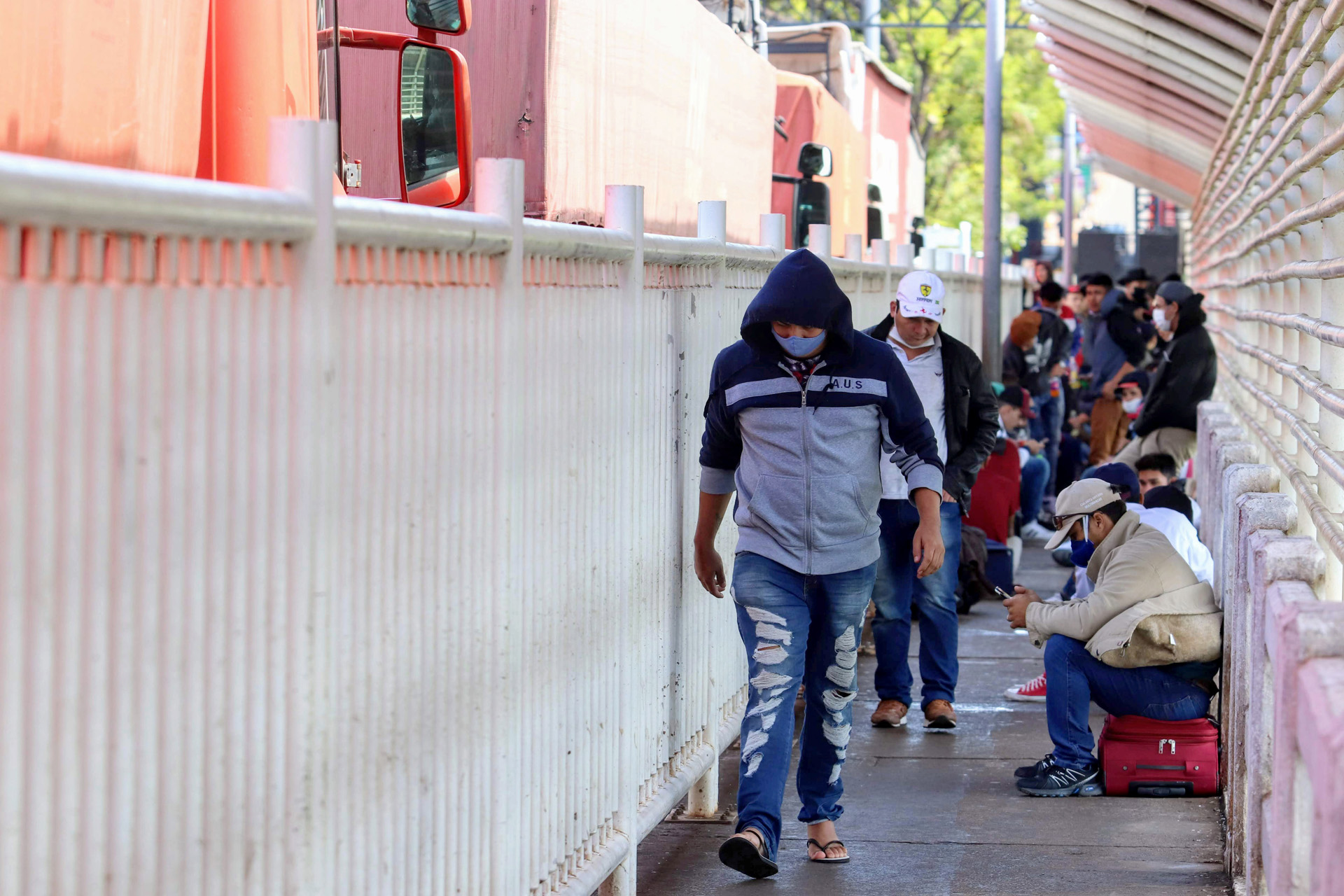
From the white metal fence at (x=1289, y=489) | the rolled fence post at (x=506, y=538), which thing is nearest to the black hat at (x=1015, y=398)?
the white metal fence at (x=1289, y=489)

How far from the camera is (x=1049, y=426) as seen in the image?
15.9 metres

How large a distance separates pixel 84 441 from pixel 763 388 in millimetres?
3408

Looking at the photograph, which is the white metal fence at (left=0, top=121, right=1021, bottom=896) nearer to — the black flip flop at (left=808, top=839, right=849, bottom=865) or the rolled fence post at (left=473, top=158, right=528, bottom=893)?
the rolled fence post at (left=473, top=158, right=528, bottom=893)

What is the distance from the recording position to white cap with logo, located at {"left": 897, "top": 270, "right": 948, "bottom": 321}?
788cm

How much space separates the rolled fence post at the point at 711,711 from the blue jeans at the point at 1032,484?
799cm

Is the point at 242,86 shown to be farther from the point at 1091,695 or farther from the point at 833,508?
the point at 1091,695

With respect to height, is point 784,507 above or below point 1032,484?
above

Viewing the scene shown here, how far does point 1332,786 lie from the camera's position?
2355 mm

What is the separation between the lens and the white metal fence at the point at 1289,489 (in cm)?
289

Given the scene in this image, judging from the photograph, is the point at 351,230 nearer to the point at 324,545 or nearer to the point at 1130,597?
the point at 324,545

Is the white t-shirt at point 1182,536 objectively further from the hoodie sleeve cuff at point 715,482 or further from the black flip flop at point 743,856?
the black flip flop at point 743,856

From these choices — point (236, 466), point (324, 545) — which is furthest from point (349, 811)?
point (236, 466)

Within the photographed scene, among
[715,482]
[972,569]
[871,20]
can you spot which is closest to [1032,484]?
[972,569]

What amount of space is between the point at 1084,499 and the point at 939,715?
1.47 meters
